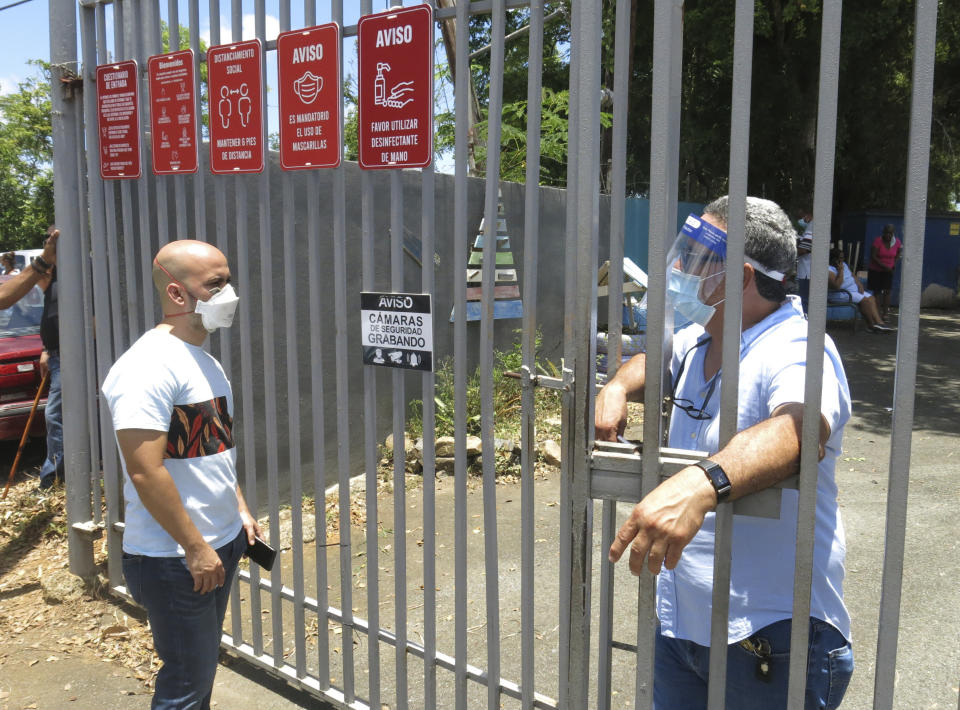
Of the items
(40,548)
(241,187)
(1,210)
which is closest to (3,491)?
(40,548)

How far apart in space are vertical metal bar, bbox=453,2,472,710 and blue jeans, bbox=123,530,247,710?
0.82 meters

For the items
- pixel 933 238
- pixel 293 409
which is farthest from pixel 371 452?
pixel 933 238

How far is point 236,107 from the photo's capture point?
333 centimetres

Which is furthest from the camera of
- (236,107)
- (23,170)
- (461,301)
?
(23,170)

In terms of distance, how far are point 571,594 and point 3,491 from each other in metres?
5.28

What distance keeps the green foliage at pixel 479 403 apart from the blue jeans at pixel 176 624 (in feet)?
11.8

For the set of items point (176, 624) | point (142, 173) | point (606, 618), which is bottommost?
point (176, 624)

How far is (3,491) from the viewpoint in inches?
237

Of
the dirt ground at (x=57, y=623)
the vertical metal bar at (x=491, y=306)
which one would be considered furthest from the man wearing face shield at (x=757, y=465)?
the dirt ground at (x=57, y=623)

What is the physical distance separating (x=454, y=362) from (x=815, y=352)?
2106 mm

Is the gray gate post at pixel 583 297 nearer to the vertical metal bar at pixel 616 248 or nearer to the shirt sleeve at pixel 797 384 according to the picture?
the vertical metal bar at pixel 616 248

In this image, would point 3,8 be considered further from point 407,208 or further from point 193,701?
point 193,701

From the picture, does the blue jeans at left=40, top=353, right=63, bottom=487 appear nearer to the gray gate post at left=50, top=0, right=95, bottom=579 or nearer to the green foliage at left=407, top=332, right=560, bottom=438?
the gray gate post at left=50, top=0, right=95, bottom=579

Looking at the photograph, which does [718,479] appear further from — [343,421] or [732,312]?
[343,421]
